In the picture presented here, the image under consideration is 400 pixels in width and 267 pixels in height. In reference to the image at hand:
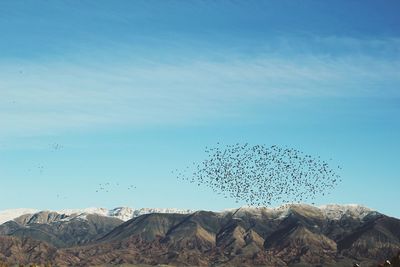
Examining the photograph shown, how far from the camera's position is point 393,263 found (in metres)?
109

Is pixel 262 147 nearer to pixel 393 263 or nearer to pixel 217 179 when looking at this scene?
pixel 217 179

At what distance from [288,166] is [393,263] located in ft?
217

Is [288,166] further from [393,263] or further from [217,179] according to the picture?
[393,263]

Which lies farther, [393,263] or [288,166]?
[288,166]

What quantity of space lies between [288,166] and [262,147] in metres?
12.4

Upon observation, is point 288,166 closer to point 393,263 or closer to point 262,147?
point 262,147

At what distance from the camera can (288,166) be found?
569ft

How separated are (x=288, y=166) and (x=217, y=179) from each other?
793 inches

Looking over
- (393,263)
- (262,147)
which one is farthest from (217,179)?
(393,263)

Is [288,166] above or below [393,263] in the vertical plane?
above

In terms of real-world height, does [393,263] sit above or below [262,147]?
below

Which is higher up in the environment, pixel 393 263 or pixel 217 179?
pixel 217 179

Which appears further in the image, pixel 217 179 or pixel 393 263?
pixel 217 179

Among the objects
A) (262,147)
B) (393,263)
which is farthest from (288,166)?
(393,263)
